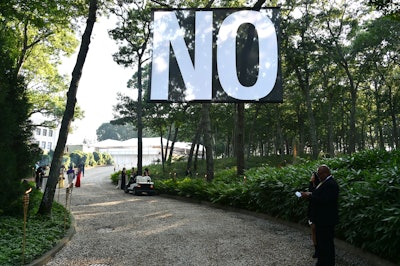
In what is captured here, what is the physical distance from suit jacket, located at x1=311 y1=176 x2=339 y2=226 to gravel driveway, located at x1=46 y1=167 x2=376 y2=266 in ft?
3.89

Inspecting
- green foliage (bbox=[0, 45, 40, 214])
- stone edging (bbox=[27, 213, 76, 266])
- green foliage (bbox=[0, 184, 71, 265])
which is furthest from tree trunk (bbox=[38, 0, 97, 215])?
stone edging (bbox=[27, 213, 76, 266])

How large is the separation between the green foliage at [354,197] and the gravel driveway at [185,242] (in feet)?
1.57

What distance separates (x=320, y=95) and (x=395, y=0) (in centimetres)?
2471

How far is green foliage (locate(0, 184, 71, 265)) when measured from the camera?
5.44 meters

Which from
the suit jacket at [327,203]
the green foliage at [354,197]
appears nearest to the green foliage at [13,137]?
the green foliage at [354,197]

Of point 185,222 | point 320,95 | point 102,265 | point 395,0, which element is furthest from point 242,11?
point 320,95

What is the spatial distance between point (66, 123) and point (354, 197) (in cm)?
868

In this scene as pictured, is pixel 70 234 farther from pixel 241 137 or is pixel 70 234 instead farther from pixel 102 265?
pixel 241 137

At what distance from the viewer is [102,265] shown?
5586 mm

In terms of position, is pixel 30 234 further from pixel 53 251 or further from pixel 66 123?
pixel 66 123

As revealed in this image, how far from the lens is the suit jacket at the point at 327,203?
496 centimetres

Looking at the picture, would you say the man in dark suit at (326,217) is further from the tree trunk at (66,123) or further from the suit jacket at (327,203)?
the tree trunk at (66,123)

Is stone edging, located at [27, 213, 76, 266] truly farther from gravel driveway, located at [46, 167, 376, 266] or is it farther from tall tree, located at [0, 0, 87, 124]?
tall tree, located at [0, 0, 87, 124]

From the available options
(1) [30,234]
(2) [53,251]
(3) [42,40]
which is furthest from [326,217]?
(3) [42,40]
